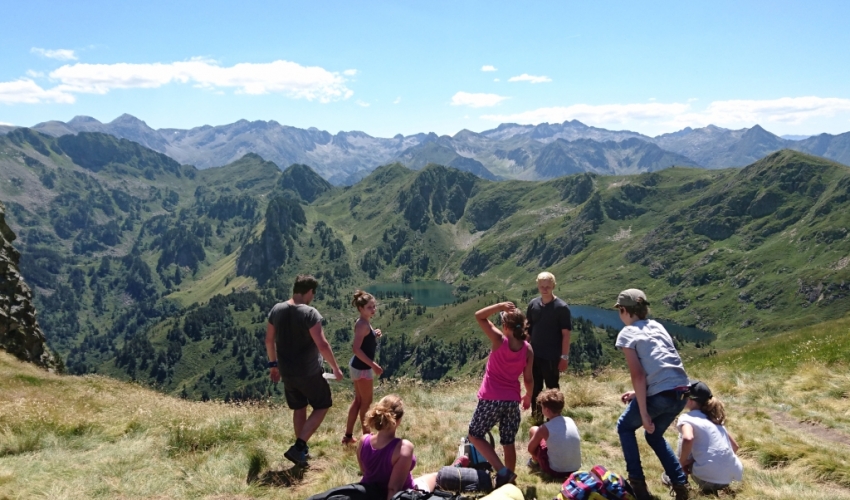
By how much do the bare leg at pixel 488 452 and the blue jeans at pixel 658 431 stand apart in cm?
218

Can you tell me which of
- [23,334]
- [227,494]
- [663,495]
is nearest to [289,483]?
[227,494]

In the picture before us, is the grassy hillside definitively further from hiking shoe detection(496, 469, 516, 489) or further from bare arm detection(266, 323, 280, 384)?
bare arm detection(266, 323, 280, 384)

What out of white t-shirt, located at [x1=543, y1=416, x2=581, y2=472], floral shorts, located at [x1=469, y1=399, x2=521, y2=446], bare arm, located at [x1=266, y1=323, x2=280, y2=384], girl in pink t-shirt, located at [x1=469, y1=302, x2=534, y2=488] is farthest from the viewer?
bare arm, located at [x1=266, y1=323, x2=280, y2=384]

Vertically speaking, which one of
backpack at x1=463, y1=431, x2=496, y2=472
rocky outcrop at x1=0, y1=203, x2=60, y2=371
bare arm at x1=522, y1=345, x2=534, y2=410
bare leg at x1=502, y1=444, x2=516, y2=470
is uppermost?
bare arm at x1=522, y1=345, x2=534, y2=410

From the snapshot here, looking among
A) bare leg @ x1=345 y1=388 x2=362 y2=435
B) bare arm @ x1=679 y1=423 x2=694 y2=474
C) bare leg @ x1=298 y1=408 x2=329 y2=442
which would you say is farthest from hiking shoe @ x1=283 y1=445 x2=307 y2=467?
bare arm @ x1=679 y1=423 x2=694 y2=474

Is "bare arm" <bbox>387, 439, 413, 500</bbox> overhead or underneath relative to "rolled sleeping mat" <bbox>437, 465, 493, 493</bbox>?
overhead

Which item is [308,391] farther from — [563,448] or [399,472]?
[563,448]

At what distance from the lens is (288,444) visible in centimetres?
1129

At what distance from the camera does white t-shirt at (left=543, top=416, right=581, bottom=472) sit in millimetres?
9234

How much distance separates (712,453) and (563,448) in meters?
2.56

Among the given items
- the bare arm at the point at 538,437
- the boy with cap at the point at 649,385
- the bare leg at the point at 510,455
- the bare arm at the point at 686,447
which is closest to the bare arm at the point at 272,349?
the bare leg at the point at 510,455

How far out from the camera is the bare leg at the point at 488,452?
8.66 m

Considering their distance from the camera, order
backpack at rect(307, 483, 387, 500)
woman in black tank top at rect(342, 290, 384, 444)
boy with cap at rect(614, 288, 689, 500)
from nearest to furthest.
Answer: backpack at rect(307, 483, 387, 500)
boy with cap at rect(614, 288, 689, 500)
woman in black tank top at rect(342, 290, 384, 444)

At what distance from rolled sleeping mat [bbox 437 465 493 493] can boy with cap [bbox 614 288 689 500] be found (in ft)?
8.12
